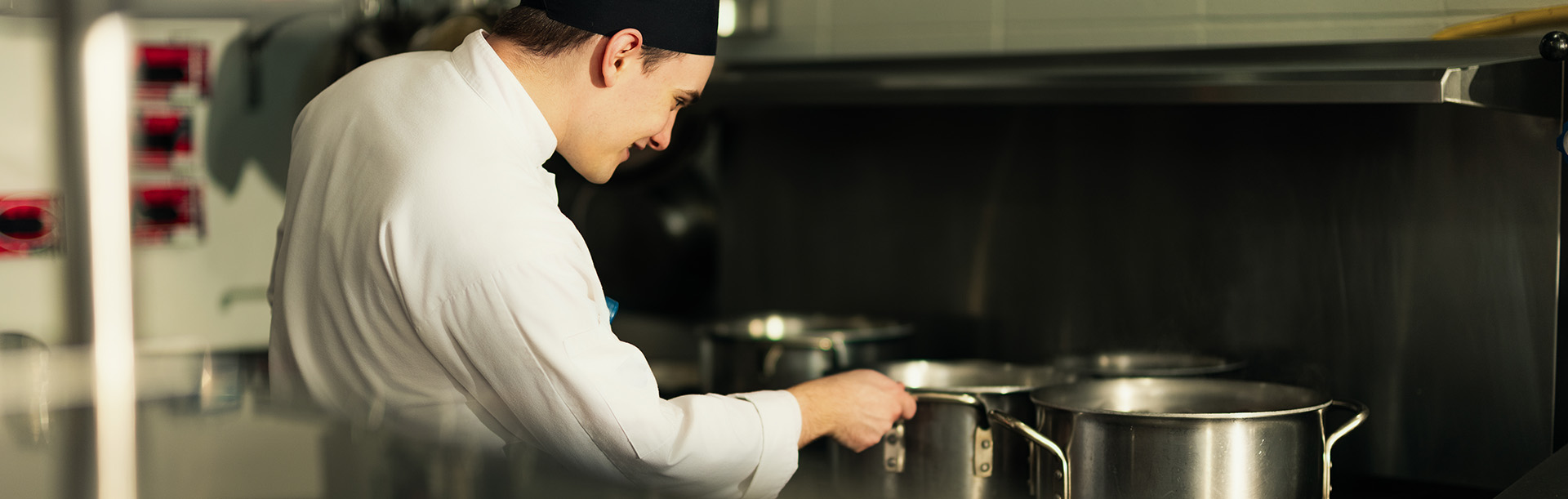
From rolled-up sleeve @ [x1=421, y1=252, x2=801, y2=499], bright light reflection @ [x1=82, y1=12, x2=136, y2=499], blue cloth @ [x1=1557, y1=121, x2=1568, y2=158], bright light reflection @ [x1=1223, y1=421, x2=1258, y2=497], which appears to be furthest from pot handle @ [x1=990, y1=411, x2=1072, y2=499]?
bright light reflection @ [x1=82, y1=12, x2=136, y2=499]

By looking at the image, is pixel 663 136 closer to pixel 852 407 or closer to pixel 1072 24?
pixel 852 407

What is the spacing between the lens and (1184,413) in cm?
85

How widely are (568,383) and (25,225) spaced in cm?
101

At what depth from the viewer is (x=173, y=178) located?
1574 mm

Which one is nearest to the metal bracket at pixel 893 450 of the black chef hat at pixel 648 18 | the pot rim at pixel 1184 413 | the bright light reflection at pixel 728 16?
the pot rim at pixel 1184 413

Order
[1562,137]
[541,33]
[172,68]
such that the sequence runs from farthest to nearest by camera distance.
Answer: [172,68], [1562,137], [541,33]

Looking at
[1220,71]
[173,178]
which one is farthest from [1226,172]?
[173,178]

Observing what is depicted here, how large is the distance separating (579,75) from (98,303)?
12.4 inches

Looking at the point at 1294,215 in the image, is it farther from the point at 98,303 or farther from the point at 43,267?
the point at 43,267

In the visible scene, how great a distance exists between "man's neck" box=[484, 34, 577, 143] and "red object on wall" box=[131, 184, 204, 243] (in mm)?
932

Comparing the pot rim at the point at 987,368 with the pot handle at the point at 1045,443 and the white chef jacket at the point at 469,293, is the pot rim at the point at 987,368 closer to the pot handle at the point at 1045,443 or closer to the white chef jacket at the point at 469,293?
the pot handle at the point at 1045,443

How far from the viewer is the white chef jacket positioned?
722 millimetres

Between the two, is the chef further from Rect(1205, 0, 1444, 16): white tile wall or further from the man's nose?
Rect(1205, 0, 1444, 16): white tile wall

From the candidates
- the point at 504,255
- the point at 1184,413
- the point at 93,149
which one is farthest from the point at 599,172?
the point at 93,149
